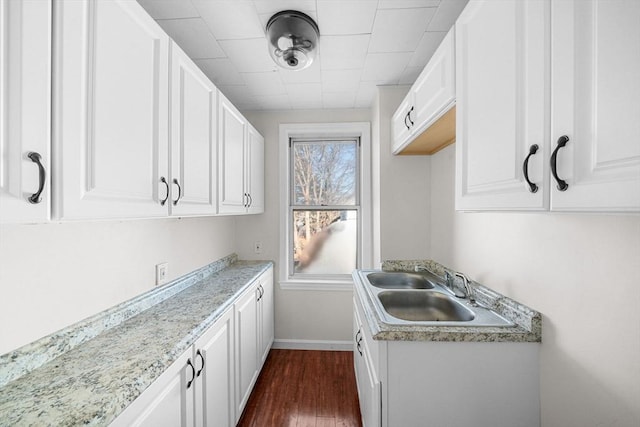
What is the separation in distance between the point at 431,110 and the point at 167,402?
5.56 ft

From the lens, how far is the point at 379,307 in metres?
1.40

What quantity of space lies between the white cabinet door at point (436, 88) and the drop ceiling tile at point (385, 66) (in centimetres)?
35

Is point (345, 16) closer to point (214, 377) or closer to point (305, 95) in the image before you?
point (305, 95)

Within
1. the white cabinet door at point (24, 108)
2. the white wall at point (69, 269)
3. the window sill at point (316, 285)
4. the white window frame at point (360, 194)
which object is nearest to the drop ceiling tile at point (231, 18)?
the white cabinet door at point (24, 108)

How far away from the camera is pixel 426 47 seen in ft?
5.79

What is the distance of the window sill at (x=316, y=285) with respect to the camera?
9.14 ft

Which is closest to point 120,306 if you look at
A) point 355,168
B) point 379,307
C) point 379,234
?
point 379,307

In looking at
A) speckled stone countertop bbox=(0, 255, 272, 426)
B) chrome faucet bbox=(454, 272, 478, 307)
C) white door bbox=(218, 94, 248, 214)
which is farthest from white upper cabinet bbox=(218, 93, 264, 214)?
chrome faucet bbox=(454, 272, 478, 307)

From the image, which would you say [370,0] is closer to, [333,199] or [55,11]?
[55,11]

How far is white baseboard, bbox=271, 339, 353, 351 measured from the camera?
2781 mm

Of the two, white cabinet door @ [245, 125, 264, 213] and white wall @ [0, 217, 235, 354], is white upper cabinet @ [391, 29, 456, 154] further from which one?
white wall @ [0, 217, 235, 354]

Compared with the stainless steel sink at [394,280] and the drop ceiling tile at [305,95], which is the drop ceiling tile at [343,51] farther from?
the stainless steel sink at [394,280]

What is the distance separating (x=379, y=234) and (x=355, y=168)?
857 mm

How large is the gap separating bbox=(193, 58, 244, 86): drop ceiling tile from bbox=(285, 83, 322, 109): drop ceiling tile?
42 centimetres
